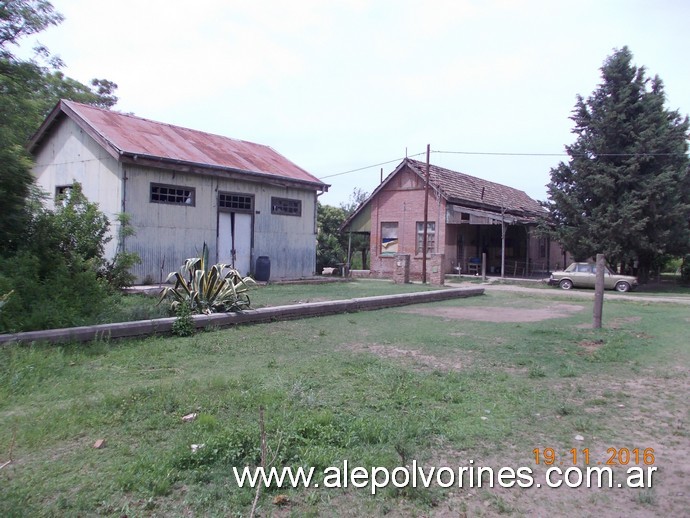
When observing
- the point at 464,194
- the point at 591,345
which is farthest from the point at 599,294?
the point at 464,194

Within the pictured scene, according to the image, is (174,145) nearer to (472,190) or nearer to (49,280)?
(49,280)

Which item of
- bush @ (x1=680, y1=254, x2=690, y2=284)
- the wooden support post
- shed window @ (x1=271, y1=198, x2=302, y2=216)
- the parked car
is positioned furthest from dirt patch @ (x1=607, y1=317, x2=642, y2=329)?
bush @ (x1=680, y1=254, x2=690, y2=284)

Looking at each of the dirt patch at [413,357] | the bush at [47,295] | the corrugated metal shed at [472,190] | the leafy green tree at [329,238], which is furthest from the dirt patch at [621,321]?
the leafy green tree at [329,238]

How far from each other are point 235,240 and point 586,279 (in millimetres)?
15821

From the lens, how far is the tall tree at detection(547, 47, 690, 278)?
25.1m

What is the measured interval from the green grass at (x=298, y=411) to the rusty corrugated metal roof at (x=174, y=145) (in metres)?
10.1

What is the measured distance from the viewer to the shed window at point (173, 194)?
17391 mm

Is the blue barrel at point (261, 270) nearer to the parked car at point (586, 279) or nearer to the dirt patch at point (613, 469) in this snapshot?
the parked car at point (586, 279)

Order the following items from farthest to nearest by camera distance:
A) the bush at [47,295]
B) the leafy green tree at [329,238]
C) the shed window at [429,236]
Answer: the leafy green tree at [329,238]
the shed window at [429,236]
the bush at [47,295]

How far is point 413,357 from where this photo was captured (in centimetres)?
785

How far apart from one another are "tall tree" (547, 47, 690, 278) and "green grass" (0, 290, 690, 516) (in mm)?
17889

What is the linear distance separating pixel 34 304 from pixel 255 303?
5812 millimetres

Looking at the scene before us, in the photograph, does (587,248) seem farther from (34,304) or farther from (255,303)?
(34,304)
